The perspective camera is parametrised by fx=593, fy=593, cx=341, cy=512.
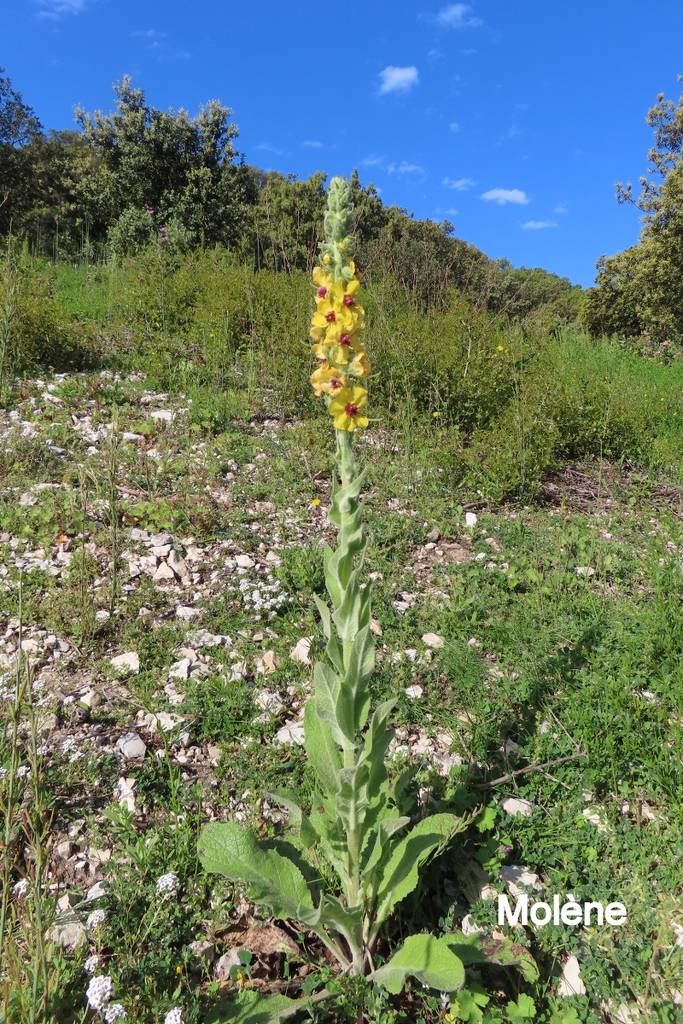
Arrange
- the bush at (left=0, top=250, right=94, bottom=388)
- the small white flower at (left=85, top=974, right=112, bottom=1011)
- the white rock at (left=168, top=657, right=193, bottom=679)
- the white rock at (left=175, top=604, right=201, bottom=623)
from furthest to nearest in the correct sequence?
the bush at (left=0, top=250, right=94, bottom=388) → the white rock at (left=175, top=604, right=201, bottom=623) → the white rock at (left=168, top=657, right=193, bottom=679) → the small white flower at (left=85, top=974, right=112, bottom=1011)

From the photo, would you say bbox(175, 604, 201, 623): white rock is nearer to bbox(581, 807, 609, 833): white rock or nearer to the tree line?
bbox(581, 807, 609, 833): white rock

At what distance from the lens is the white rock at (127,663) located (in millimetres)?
3256

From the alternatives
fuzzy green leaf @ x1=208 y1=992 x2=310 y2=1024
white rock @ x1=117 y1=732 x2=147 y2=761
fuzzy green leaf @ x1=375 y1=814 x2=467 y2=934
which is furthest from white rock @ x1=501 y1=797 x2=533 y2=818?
white rock @ x1=117 y1=732 x2=147 y2=761

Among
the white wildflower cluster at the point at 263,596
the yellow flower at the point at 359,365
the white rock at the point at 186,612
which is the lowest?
the white rock at the point at 186,612

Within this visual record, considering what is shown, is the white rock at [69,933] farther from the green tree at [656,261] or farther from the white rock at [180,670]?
the green tree at [656,261]

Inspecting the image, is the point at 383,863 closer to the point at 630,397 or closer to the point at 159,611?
the point at 159,611

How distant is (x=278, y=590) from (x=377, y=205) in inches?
975

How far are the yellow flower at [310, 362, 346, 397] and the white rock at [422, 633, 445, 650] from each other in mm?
2160

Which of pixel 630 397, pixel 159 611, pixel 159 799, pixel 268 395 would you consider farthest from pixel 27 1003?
pixel 630 397

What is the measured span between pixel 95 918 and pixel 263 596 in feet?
6.81

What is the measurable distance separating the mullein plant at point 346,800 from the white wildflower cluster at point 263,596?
172 centimetres

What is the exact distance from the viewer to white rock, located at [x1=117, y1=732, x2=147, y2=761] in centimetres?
276

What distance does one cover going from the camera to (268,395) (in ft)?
22.9

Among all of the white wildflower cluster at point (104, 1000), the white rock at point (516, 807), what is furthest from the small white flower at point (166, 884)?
the white rock at point (516, 807)
